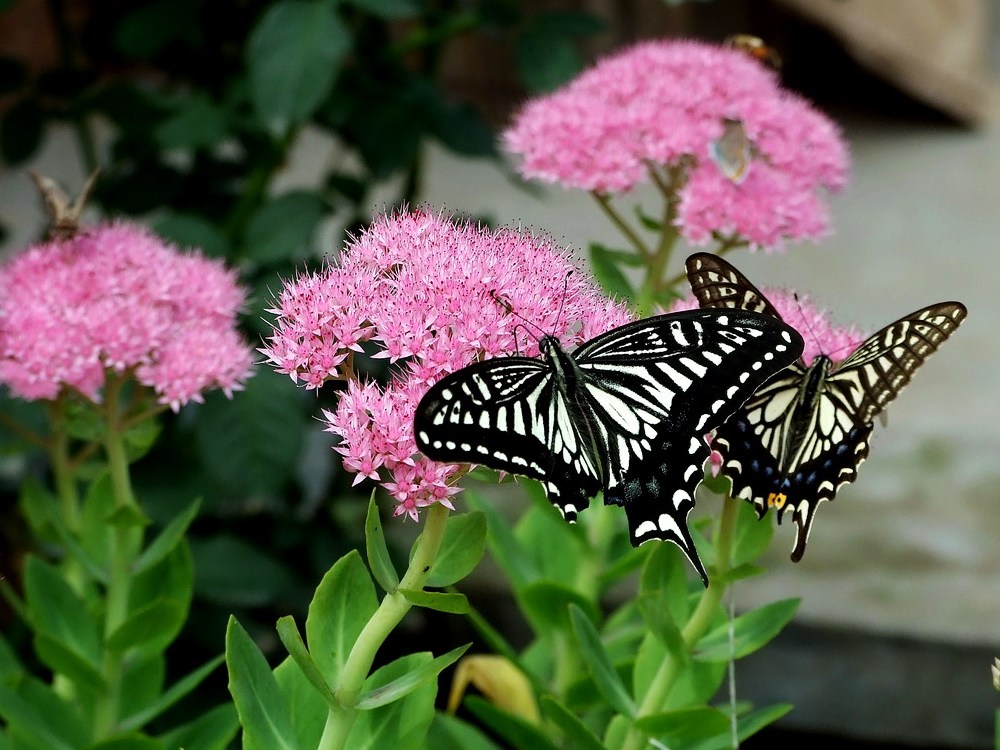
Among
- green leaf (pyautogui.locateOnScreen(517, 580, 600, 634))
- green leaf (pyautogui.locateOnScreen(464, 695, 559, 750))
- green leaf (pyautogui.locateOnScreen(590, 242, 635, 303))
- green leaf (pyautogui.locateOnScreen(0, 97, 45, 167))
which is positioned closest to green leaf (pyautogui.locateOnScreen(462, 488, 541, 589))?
green leaf (pyautogui.locateOnScreen(517, 580, 600, 634))

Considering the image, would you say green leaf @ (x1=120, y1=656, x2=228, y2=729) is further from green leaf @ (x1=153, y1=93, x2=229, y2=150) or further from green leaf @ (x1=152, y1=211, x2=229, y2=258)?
green leaf @ (x1=153, y1=93, x2=229, y2=150)

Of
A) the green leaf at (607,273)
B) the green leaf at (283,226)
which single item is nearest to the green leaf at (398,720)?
the green leaf at (607,273)

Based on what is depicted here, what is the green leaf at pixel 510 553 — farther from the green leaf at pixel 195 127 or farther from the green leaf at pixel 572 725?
the green leaf at pixel 195 127

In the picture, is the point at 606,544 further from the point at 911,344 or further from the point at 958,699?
the point at 958,699

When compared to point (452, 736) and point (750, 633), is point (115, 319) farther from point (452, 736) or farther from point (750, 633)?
point (750, 633)

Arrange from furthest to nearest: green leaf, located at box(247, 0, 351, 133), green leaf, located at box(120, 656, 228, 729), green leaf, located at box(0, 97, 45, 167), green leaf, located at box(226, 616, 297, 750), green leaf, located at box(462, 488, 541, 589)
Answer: green leaf, located at box(0, 97, 45, 167)
green leaf, located at box(247, 0, 351, 133)
green leaf, located at box(462, 488, 541, 589)
green leaf, located at box(120, 656, 228, 729)
green leaf, located at box(226, 616, 297, 750)

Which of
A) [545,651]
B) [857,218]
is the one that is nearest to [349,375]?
[545,651]

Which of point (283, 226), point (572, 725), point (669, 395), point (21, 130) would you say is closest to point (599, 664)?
point (572, 725)
